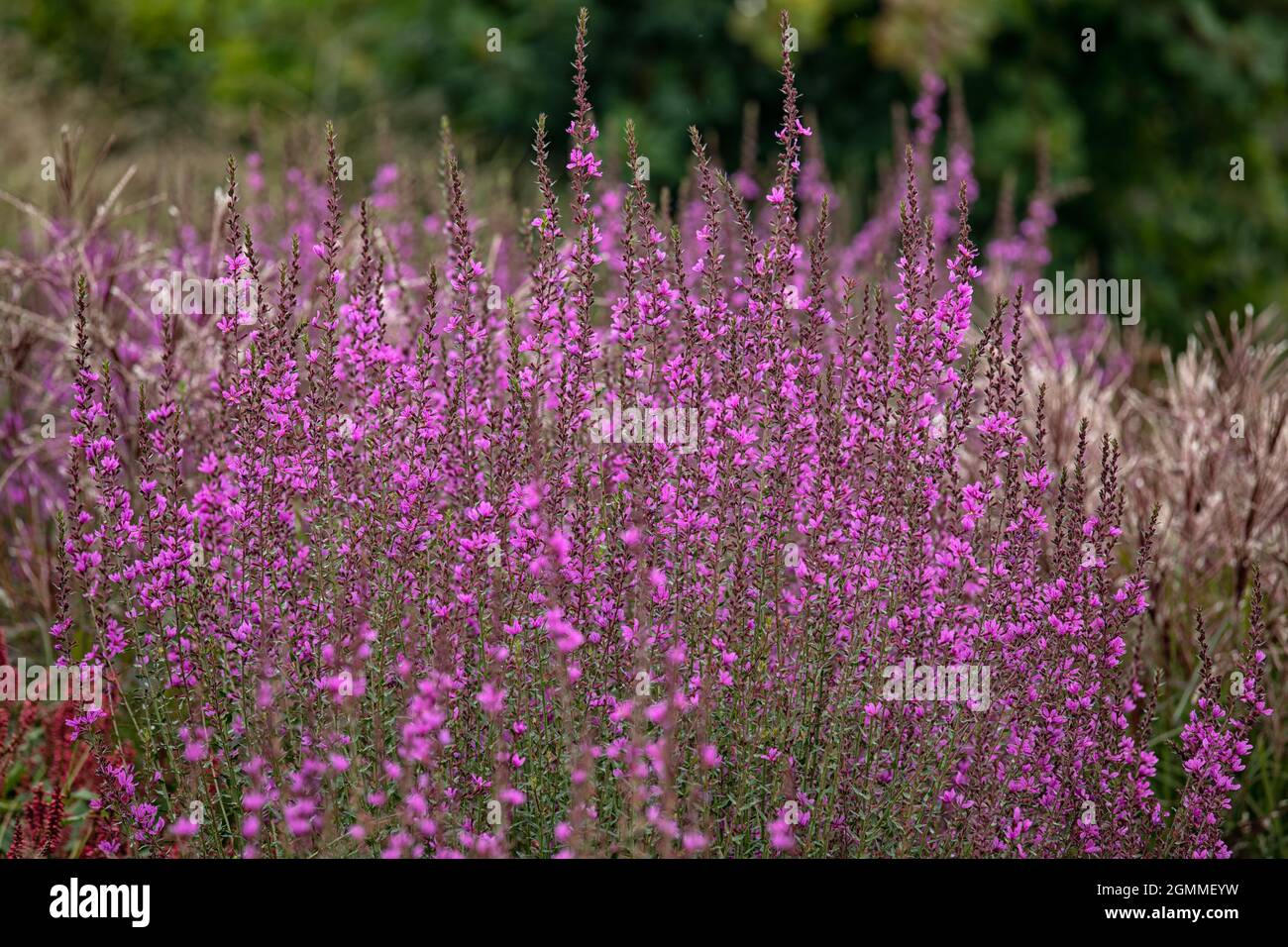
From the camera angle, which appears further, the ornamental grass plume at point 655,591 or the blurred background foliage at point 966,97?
the blurred background foliage at point 966,97

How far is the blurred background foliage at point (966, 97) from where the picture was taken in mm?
8102

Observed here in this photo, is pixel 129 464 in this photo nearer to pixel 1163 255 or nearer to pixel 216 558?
pixel 216 558

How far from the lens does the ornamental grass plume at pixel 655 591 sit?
2.94 m

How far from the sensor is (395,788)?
3092 mm

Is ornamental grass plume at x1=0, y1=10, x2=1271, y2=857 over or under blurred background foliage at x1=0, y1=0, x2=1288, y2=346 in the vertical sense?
under

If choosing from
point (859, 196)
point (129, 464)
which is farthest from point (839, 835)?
point (859, 196)

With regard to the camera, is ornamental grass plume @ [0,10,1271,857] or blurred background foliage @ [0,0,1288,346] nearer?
ornamental grass plume @ [0,10,1271,857]

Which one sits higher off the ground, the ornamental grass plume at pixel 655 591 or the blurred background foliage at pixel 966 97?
the blurred background foliage at pixel 966 97

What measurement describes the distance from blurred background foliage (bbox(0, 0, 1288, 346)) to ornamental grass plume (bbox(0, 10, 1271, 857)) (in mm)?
4704

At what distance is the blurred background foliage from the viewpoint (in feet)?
26.6

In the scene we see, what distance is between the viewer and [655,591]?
304cm

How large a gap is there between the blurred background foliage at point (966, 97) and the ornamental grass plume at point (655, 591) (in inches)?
185

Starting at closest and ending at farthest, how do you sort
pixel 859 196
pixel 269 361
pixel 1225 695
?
pixel 269 361, pixel 1225 695, pixel 859 196
